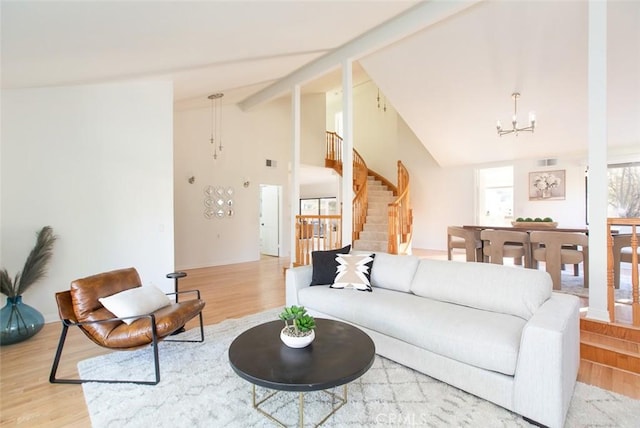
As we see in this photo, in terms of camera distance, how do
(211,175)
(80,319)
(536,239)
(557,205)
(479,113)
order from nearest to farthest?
(80,319) < (536,239) < (479,113) < (557,205) < (211,175)

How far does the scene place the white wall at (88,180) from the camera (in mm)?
3373

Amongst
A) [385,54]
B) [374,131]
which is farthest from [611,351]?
[374,131]

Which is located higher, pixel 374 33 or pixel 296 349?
pixel 374 33

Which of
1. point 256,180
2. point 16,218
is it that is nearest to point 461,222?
point 256,180

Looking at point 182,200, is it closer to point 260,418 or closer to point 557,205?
point 260,418

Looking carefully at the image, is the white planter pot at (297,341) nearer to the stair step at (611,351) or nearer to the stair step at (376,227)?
the stair step at (611,351)

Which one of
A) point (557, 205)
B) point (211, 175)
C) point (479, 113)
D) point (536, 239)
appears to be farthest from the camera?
point (211, 175)

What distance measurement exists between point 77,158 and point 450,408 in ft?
14.6

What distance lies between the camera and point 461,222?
798 cm

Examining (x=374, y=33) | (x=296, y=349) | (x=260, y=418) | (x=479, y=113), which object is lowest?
(x=260, y=418)

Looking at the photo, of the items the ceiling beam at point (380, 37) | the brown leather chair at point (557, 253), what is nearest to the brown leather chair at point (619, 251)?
the brown leather chair at point (557, 253)

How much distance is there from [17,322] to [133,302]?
150cm

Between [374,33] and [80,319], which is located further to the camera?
[374,33]

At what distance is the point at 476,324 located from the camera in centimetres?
210
